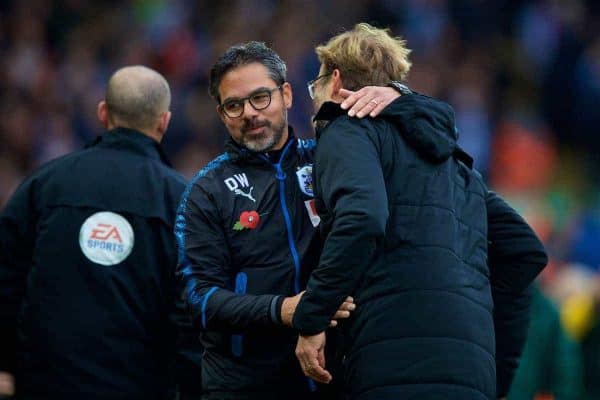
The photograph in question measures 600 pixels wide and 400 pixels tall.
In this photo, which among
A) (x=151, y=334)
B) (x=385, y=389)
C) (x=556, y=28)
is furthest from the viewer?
(x=556, y=28)

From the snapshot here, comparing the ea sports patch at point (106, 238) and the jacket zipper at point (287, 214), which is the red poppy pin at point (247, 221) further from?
the ea sports patch at point (106, 238)

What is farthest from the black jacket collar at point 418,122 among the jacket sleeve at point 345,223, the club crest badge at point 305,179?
the club crest badge at point 305,179

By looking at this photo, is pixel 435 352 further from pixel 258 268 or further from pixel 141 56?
pixel 141 56

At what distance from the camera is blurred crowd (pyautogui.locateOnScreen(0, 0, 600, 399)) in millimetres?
11406

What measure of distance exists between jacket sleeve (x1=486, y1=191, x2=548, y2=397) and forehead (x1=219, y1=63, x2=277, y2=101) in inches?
39.9

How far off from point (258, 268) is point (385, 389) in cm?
80

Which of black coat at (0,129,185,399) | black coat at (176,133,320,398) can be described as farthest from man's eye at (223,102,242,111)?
black coat at (0,129,185,399)

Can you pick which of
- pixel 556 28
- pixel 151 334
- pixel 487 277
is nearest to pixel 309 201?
pixel 487 277

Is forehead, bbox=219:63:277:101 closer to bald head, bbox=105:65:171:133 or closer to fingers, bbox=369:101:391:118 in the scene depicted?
fingers, bbox=369:101:391:118

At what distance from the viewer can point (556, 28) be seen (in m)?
12.6

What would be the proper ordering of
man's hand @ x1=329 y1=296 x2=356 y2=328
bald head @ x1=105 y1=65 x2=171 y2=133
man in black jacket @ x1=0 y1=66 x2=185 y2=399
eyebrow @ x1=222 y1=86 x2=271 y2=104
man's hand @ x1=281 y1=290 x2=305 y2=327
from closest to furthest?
man's hand @ x1=329 y1=296 x2=356 y2=328
man's hand @ x1=281 y1=290 x2=305 y2=327
eyebrow @ x1=222 y1=86 x2=271 y2=104
man in black jacket @ x1=0 y1=66 x2=185 y2=399
bald head @ x1=105 y1=65 x2=171 y2=133

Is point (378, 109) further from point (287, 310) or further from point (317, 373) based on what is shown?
point (317, 373)

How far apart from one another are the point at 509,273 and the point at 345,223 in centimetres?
113

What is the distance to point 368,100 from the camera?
4242 mm
